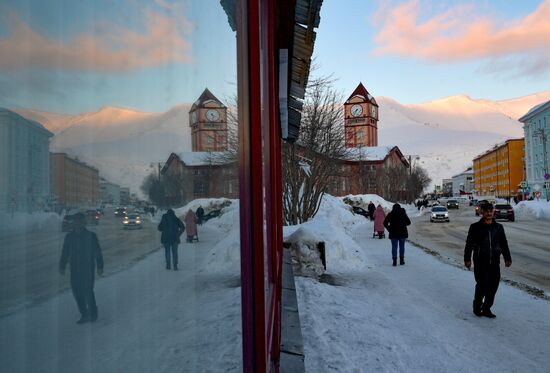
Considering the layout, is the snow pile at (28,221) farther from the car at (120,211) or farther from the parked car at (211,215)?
the parked car at (211,215)

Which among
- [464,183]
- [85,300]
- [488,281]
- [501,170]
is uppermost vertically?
[501,170]

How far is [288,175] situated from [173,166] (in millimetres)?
14160

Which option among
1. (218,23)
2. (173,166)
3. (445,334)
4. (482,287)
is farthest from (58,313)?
(482,287)

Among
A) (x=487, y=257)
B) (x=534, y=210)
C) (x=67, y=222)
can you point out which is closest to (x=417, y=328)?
(x=487, y=257)

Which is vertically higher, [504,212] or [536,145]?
[536,145]

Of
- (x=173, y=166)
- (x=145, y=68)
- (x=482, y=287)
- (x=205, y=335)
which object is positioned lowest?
(x=482, y=287)

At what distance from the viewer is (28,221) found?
1.16 ft

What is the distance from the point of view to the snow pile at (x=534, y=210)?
32.3 metres

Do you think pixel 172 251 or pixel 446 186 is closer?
pixel 172 251

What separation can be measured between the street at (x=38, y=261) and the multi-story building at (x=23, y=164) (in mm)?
28

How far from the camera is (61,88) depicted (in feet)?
1.31

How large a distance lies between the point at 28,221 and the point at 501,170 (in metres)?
101

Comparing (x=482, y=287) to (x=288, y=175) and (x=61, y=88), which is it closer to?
(x=61, y=88)

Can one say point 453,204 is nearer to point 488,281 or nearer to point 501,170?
point 501,170
